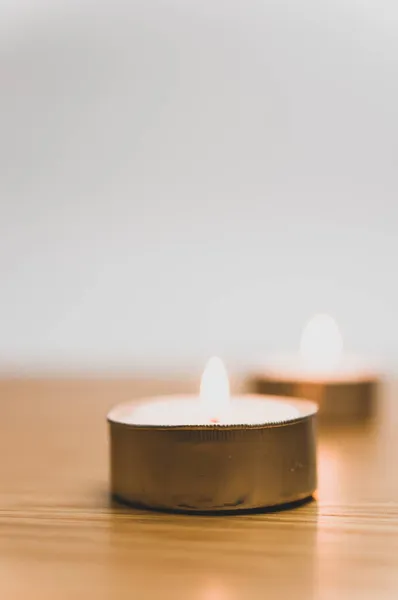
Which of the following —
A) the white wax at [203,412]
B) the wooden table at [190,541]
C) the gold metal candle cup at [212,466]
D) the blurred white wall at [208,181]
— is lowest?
the wooden table at [190,541]

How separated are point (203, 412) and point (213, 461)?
90mm

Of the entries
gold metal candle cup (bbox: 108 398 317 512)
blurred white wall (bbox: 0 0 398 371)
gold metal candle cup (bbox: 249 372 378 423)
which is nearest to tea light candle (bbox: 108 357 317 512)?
gold metal candle cup (bbox: 108 398 317 512)

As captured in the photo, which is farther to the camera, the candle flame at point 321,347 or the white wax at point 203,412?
the candle flame at point 321,347

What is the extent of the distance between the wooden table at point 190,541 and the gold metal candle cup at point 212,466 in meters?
0.01

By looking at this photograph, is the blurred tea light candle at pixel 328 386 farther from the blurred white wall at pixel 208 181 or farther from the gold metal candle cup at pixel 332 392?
the blurred white wall at pixel 208 181

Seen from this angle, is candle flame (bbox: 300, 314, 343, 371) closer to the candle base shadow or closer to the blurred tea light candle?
the blurred tea light candle

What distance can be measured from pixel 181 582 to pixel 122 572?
0.04 metres

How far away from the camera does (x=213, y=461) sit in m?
0.58

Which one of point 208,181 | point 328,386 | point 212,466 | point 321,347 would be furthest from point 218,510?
point 208,181

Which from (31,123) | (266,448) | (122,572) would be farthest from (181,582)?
(31,123)

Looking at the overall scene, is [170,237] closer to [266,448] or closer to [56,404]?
[56,404]

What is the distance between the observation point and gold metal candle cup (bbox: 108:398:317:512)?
0.58 meters

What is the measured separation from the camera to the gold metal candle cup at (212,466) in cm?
58

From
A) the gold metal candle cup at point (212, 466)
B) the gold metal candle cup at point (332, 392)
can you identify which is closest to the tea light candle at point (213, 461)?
the gold metal candle cup at point (212, 466)
